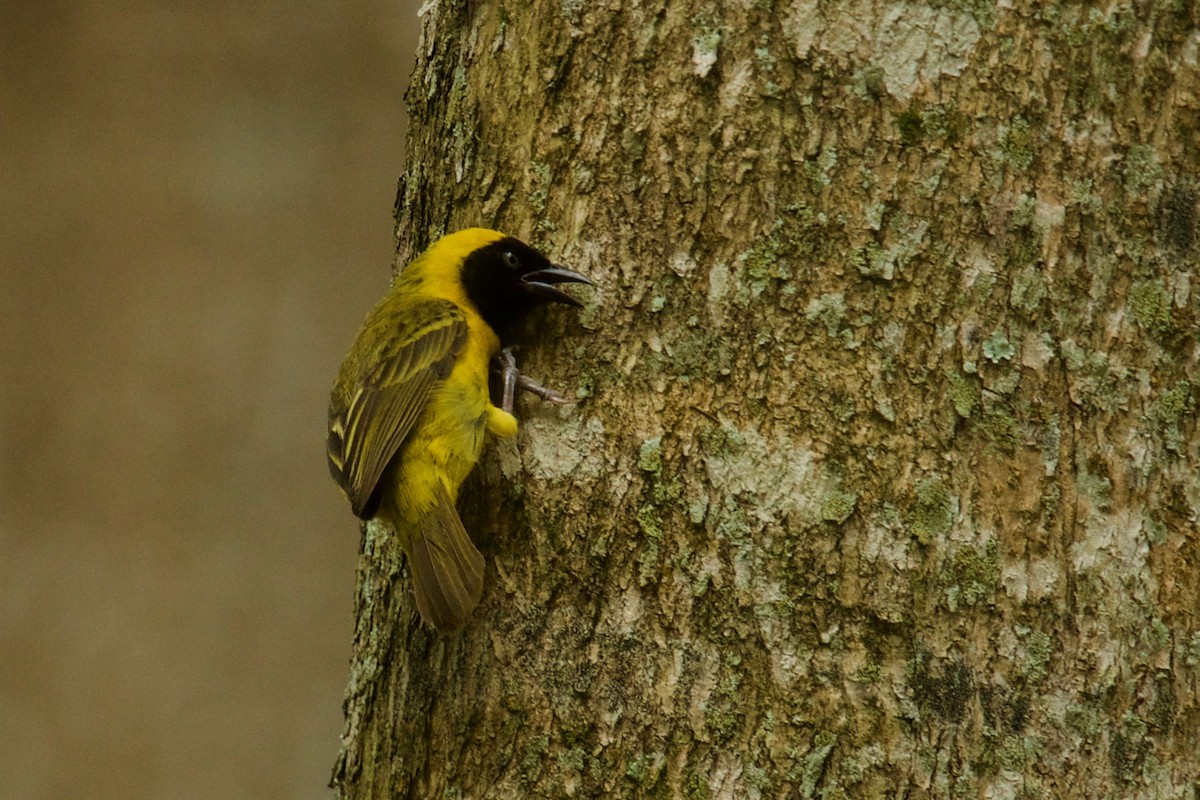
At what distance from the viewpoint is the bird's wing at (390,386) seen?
376cm

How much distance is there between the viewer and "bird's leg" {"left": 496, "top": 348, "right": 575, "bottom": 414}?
3195mm

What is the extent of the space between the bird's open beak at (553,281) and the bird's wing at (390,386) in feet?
2.15

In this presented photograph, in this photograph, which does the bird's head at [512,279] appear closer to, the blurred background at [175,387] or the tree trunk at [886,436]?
the tree trunk at [886,436]

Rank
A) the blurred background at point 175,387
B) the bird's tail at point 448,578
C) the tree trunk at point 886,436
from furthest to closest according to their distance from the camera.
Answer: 1. the blurred background at point 175,387
2. the bird's tail at point 448,578
3. the tree trunk at point 886,436

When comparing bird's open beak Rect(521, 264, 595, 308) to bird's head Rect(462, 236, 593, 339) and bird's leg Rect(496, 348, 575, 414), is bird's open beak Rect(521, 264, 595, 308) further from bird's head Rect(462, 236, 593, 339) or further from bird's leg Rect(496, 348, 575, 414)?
bird's leg Rect(496, 348, 575, 414)

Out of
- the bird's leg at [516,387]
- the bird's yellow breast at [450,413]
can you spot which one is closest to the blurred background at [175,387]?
the bird's yellow breast at [450,413]

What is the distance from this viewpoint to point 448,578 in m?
3.08

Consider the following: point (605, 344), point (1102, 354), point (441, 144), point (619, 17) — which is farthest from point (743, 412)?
point (441, 144)

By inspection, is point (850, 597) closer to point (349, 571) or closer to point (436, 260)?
point (436, 260)

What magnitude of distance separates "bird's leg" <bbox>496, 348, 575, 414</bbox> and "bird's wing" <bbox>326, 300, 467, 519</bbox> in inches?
16.9

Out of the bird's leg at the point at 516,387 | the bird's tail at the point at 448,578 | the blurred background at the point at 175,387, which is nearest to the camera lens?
the bird's tail at the point at 448,578

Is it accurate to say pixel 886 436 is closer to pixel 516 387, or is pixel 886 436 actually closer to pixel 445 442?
pixel 516 387

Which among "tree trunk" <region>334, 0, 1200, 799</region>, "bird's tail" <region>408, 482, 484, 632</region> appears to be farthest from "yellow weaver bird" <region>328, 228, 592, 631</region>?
"tree trunk" <region>334, 0, 1200, 799</region>

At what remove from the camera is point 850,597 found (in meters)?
2.77
